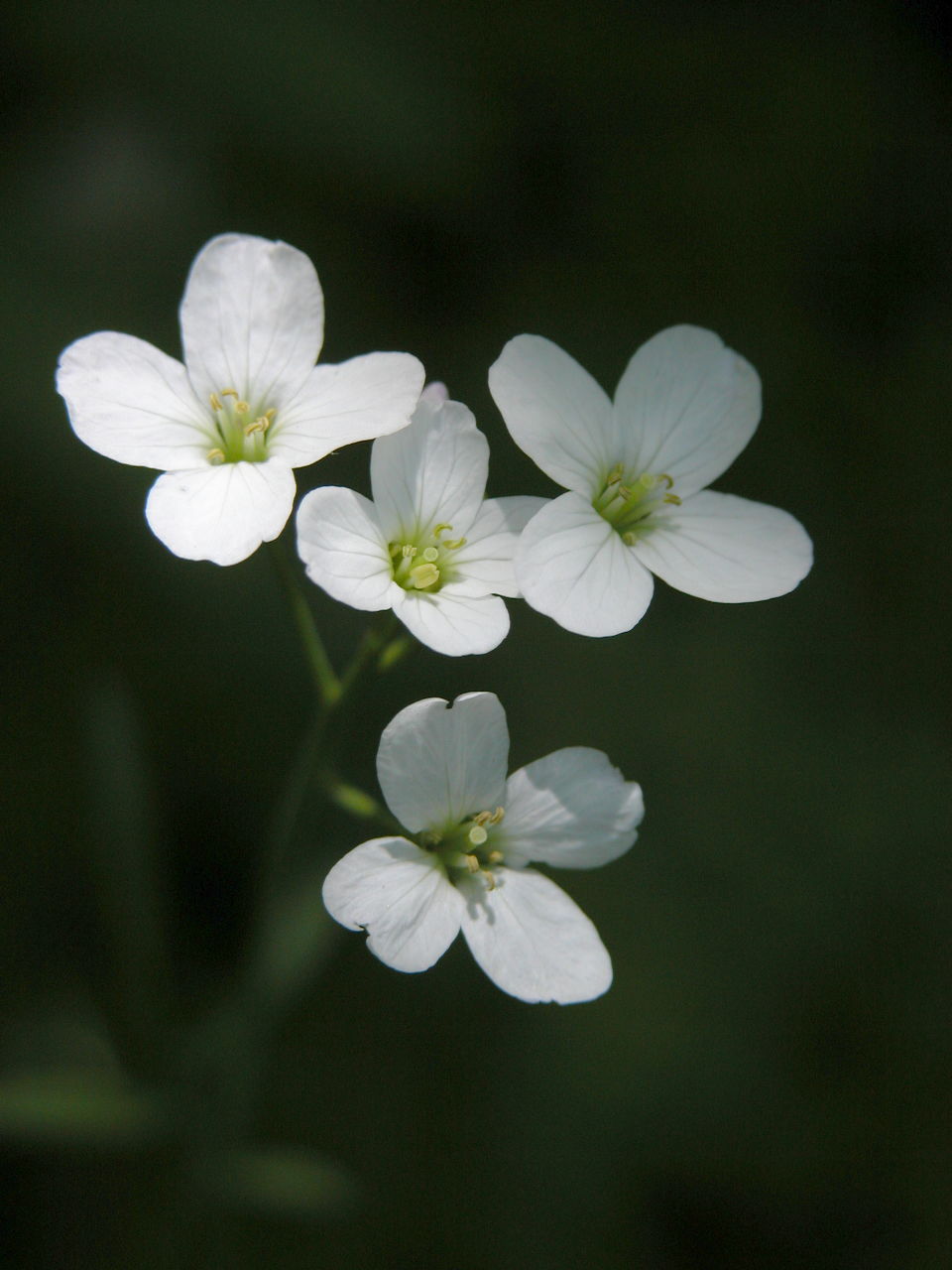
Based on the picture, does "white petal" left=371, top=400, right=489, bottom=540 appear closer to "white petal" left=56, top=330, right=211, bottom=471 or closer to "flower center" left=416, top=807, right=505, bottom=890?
"white petal" left=56, top=330, right=211, bottom=471

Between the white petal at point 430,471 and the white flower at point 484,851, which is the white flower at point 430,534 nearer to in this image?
the white petal at point 430,471

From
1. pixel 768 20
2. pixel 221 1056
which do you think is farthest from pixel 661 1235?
pixel 768 20

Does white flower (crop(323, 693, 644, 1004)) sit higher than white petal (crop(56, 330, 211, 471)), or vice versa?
white petal (crop(56, 330, 211, 471))

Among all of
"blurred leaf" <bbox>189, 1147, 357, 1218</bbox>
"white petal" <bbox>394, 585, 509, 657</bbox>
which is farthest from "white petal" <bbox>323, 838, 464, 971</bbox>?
"blurred leaf" <bbox>189, 1147, 357, 1218</bbox>

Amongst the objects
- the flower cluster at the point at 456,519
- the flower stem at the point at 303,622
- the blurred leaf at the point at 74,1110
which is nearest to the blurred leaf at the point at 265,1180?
the blurred leaf at the point at 74,1110

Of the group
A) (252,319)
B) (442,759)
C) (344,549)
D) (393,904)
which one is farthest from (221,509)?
(393,904)

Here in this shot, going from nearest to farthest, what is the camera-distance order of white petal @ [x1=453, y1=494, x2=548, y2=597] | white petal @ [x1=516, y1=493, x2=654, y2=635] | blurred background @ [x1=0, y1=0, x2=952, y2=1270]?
white petal @ [x1=516, y1=493, x2=654, y2=635] → white petal @ [x1=453, y1=494, x2=548, y2=597] → blurred background @ [x1=0, y1=0, x2=952, y2=1270]

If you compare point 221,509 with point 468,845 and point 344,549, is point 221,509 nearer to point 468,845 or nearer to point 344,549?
point 344,549
